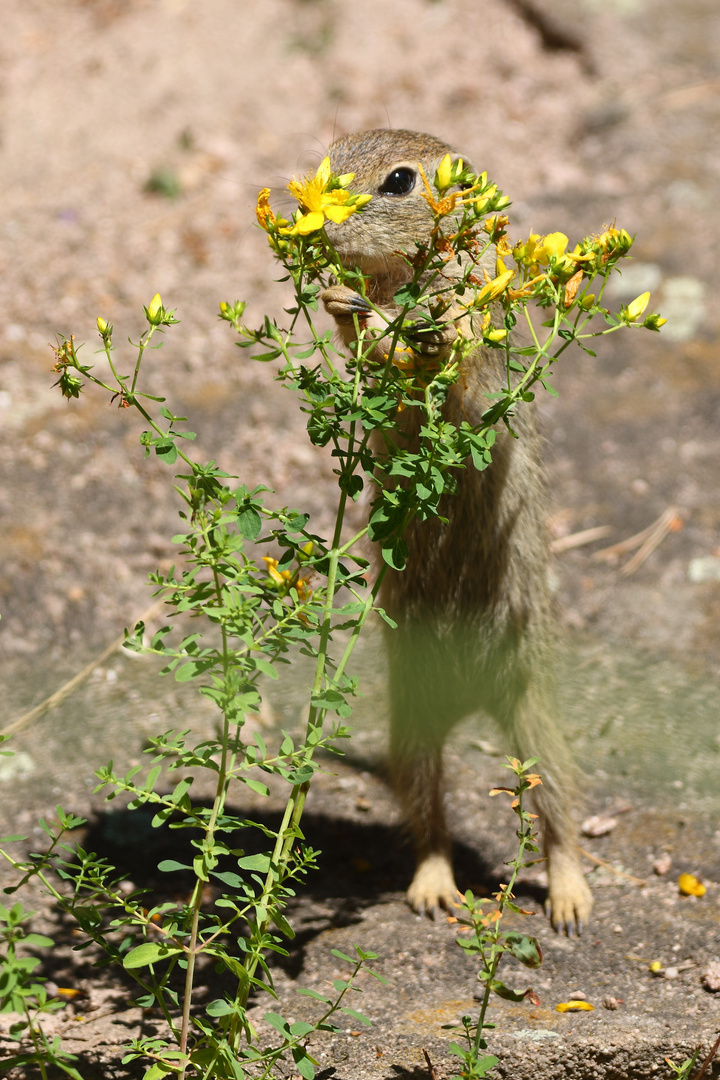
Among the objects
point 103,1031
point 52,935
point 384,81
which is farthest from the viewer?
point 384,81

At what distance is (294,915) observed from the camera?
9.37 ft

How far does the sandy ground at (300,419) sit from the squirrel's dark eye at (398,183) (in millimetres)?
344

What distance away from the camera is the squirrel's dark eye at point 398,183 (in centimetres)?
277

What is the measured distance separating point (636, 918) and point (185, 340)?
3122 mm

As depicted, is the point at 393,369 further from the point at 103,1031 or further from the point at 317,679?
the point at 103,1031

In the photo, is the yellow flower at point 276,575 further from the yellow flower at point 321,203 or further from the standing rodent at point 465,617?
the standing rodent at point 465,617

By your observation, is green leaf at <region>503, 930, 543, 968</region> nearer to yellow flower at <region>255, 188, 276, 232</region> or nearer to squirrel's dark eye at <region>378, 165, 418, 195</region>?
yellow flower at <region>255, 188, 276, 232</region>

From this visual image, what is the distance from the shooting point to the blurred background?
146 inches

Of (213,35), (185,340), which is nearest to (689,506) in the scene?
(185,340)

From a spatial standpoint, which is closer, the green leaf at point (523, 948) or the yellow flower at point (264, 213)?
the yellow flower at point (264, 213)

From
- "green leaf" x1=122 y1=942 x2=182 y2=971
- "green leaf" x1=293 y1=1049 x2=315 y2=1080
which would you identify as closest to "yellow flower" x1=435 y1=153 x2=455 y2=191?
"green leaf" x1=122 y1=942 x2=182 y2=971

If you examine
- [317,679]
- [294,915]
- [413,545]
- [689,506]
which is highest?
[689,506]

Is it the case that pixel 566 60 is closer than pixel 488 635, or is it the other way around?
pixel 488 635

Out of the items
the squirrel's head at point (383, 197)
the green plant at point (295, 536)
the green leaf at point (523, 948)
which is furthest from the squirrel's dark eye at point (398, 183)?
the green leaf at point (523, 948)
